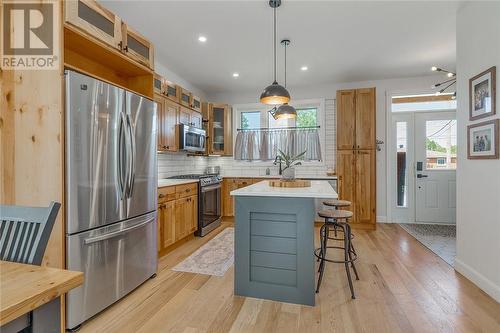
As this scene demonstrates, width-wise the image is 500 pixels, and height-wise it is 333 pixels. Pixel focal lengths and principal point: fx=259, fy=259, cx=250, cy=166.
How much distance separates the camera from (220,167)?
5.95m

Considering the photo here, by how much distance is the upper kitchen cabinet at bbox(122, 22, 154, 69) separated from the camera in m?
2.43

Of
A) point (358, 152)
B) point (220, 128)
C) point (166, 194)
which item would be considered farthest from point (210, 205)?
point (358, 152)

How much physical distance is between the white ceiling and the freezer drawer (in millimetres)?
2225

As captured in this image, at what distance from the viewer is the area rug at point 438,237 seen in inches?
134

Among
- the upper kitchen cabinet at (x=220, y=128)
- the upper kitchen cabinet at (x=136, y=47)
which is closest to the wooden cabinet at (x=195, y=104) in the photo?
the upper kitchen cabinet at (x=220, y=128)

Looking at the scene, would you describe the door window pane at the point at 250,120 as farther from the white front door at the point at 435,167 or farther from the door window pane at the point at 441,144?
the door window pane at the point at 441,144

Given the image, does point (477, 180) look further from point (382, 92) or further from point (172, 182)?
point (172, 182)

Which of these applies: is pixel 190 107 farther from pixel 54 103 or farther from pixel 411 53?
pixel 411 53

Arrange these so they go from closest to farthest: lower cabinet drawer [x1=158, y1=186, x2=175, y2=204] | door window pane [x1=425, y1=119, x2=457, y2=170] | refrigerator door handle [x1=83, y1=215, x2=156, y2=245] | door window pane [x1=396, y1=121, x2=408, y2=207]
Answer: refrigerator door handle [x1=83, y1=215, x2=156, y2=245], lower cabinet drawer [x1=158, y1=186, x2=175, y2=204], door window pane [x1=425, y1=119, x2=457, y2=170], door window pane [x1=396, y1=121, x2=408, y2=207]

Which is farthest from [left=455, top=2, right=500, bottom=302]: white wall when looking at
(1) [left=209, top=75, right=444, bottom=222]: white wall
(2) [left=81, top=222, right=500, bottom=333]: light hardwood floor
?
(1) [left=209, top=75, right=444, bottom=222]: white wall

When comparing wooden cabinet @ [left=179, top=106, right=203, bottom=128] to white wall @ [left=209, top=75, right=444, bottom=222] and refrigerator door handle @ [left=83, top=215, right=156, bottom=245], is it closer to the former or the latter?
refrigerator door handle @ [left=83, top=215, right=156, bottom=245]

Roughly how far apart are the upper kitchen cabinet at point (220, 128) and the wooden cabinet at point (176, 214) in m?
1.53

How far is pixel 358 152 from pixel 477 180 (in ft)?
7.43

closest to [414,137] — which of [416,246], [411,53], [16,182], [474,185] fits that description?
[411,53]
